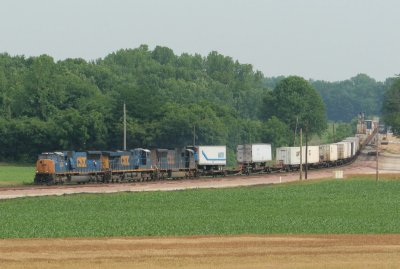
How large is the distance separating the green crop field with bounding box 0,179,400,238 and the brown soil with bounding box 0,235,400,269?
318 cm

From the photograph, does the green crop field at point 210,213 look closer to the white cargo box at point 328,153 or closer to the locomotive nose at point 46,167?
the locomotive nose at point 46,167

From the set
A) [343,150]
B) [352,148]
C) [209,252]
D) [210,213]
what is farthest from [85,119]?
[209,252]

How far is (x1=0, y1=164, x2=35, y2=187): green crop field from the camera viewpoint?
10138 cm

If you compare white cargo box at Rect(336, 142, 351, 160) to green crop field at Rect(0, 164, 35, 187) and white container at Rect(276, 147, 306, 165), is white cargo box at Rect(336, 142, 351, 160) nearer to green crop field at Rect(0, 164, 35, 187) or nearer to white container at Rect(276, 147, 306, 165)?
white container at Rect(276, 147, 306, 165)

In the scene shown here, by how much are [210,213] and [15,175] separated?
5680 cm

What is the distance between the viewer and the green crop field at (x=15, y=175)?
10138 centimetres

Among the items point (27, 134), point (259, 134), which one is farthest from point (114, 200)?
point (259, 134)

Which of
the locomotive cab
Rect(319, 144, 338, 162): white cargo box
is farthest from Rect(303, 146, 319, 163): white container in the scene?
the locomotive cab

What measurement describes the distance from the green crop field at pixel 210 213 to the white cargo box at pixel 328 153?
40250 millimetres

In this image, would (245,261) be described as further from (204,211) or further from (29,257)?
(204,211)

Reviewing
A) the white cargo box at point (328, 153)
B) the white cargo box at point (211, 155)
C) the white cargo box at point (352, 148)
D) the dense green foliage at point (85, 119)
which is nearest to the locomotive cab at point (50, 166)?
the white cargo box at point (211, 155)

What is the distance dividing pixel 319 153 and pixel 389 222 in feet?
247

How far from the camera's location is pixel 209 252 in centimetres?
4334

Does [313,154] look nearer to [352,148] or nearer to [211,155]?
[211,155]
